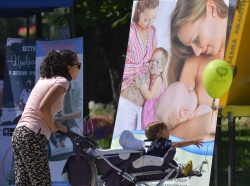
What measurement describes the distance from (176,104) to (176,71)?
34 cm

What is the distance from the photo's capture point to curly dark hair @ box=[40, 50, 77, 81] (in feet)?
14.7

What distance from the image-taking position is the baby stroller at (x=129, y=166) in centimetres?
472

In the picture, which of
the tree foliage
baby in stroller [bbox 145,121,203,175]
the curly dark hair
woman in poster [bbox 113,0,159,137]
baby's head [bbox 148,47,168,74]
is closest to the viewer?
the curly dark hair

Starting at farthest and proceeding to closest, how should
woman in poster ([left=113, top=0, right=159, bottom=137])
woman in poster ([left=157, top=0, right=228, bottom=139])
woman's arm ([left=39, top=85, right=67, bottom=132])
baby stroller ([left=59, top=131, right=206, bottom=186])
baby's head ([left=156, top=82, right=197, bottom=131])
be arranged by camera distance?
woman in poster ([left=113, top=0, right=159, bottom=137])
baby's head ([left=156, top=82, right=197, bottom=131])
woman in poster ([left=157, top=0, right=228, bottom=139])
baby stroller ([left=59, top=131, right=206, bottom=186])
woman's arm ([left=39, top=85, right=67, bottom=132])

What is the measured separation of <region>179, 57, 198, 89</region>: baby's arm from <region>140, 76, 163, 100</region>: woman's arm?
311 millimetres

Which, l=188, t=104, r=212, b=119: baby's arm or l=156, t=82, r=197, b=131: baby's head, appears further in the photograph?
l=156, t=82, r=197, b=131: baby's head

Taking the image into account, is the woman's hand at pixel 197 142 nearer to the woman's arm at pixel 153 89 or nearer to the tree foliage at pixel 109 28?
the woman's arm at pixel 153 89

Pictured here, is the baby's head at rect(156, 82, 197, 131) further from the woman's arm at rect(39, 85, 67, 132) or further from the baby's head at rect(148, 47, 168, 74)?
the woman's arm at rect(39, 85, 67, 132)

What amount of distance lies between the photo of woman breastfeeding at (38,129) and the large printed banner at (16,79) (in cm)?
246

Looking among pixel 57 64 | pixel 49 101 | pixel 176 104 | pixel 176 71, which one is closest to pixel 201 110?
pixel 176 104

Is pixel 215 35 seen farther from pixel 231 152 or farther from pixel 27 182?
pixel 27 182

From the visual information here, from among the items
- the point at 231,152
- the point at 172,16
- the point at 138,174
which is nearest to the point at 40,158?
the point at 138,174

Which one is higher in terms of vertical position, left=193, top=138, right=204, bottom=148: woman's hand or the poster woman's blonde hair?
the poster woman's blonde hair

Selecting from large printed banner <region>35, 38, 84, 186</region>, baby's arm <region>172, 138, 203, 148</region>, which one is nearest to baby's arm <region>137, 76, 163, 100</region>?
large printed banner <region>35, 38, 84, 186</region>
